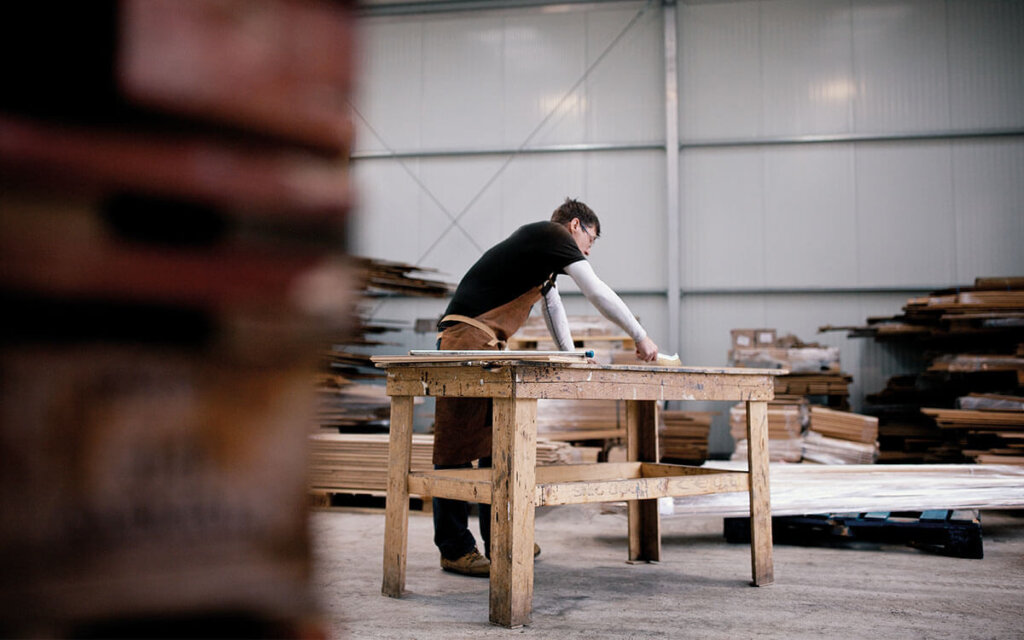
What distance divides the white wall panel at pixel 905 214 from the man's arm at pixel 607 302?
7812mm

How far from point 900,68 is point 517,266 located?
30.3ft

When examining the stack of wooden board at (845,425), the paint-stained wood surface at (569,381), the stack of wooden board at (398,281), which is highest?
the stack of wooden board at (398,281)

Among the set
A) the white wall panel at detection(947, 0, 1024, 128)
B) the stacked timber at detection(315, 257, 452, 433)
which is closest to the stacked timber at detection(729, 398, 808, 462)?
the stacked timber at detection(315, 257, 452, 433)

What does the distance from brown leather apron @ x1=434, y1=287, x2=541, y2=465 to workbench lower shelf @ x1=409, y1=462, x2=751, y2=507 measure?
198 millimetres

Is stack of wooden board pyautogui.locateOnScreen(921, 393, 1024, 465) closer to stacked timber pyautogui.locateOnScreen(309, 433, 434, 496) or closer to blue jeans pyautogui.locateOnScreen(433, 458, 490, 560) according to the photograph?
stacked timber pyautogui.locateOnScreen(309, 433, 434, 496)

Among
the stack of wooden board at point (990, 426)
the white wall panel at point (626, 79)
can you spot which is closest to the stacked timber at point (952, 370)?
the stack of wooden board at point (990, 426)

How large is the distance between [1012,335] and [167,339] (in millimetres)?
9591

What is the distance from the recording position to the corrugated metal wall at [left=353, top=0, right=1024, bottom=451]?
1048 centimetres

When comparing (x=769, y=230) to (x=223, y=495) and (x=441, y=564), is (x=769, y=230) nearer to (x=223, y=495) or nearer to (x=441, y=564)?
(x=441, y=564)

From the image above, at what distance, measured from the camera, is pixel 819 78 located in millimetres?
10867

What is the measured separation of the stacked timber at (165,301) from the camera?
300mm

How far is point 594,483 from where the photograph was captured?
3.11 m

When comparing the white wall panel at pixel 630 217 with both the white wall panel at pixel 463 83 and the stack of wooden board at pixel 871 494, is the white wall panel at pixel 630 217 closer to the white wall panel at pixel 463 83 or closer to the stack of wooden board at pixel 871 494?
the white wall panel at pixel 463 83

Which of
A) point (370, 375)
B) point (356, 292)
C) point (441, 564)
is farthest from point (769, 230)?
point (356, 292)
